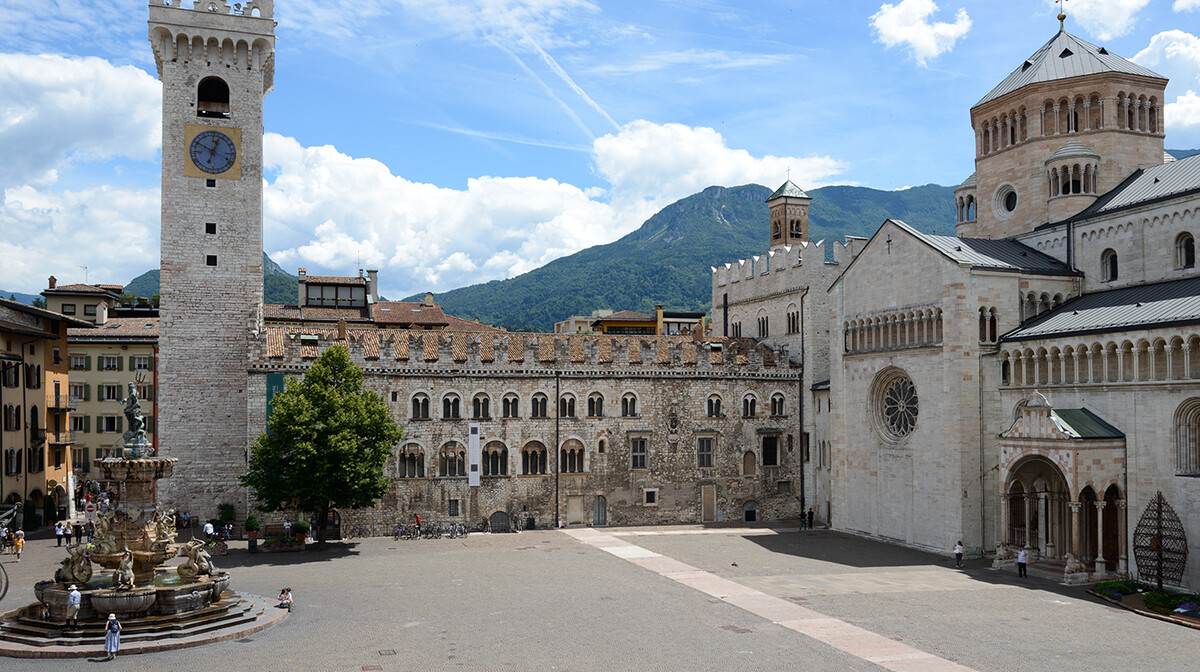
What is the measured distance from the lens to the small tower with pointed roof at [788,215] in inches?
2554

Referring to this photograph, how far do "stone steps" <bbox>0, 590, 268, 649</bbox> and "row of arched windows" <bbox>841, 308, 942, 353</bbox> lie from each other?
3342 centimetres

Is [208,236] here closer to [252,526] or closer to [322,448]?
[322,448]

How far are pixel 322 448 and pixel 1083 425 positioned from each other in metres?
34.8

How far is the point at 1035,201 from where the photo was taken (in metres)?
49.0

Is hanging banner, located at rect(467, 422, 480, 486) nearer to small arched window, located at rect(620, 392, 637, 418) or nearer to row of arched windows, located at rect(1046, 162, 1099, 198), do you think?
small arched window, located at rect(620, 392, 637, 418)

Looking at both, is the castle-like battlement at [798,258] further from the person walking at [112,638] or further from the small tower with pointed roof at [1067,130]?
the person walking at [112,638]

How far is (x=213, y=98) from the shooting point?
53188 millimetres

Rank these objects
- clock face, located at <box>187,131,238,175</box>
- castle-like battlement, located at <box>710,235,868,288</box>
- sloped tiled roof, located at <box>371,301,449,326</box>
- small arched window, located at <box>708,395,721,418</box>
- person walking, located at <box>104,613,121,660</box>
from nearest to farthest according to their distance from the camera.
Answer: person walking, located at <box>104,613,121,660</box> → clock face, located at <box>187,131,238,175</box> → small arched window, located at <box>708,395,721,418</box> → castle-like battlement, located at <box>710,235,868,288</box> → sloped tiled roof, located at <box>371,301,449,326</box>

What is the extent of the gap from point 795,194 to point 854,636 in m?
42.8

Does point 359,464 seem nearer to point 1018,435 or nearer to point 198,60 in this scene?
point 198,60

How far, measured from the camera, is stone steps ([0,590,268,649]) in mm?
26292

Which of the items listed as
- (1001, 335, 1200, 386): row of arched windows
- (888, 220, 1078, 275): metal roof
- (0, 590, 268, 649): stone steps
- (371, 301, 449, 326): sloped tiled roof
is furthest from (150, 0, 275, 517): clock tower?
(1001, 335, 1200, 386): row of arched windows

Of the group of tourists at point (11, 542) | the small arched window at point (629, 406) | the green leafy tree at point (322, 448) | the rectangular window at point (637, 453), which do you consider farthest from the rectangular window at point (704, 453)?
the group of tourists at point (11, 542)

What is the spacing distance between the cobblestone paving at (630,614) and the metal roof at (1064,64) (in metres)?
27.2
